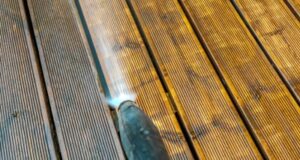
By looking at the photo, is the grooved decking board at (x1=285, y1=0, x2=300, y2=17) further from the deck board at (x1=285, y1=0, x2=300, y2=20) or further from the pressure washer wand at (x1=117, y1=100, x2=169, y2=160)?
the pressure washer wand at (x1=117, y1=100, x2=169, y2=160)

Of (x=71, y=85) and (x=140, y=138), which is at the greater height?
(x=71, y=85)

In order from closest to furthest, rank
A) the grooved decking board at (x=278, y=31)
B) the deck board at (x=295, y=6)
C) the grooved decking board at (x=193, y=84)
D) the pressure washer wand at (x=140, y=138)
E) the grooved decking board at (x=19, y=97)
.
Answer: the pressure washer wand at (x=140, y=138)
the grooved decking board at (x=19, y=97)
the grooved decking board at (x=193, y=84)
the grooved decking board at (x=278, y=31)
the deck board at (x=295, y=6)

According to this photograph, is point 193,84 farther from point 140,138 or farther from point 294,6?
point 294,6

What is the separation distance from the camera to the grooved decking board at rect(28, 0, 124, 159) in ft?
6.34

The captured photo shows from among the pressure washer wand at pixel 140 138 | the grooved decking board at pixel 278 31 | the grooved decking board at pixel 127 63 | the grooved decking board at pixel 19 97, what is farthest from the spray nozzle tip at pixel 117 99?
the grooved decking board at pixel 278 31

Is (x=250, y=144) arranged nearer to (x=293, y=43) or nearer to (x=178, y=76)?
(x=178, y=76)

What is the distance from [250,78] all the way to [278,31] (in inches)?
16.9

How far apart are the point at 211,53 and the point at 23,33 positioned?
3.76 ft

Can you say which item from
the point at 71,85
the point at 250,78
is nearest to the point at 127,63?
the point at 71,85

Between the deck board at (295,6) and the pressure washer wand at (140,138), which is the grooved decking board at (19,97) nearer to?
the pressure washer wand at (140,138)

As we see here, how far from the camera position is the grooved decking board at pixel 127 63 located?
6.66 feet

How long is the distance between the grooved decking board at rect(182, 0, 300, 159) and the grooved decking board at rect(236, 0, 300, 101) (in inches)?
2.5

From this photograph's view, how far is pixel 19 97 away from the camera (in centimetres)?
203

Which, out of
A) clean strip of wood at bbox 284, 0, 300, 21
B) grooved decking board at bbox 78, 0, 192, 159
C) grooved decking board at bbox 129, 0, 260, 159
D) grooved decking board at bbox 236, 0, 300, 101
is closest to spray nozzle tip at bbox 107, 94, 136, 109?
grooved decking board at bbox 78, 0, 192, 159
